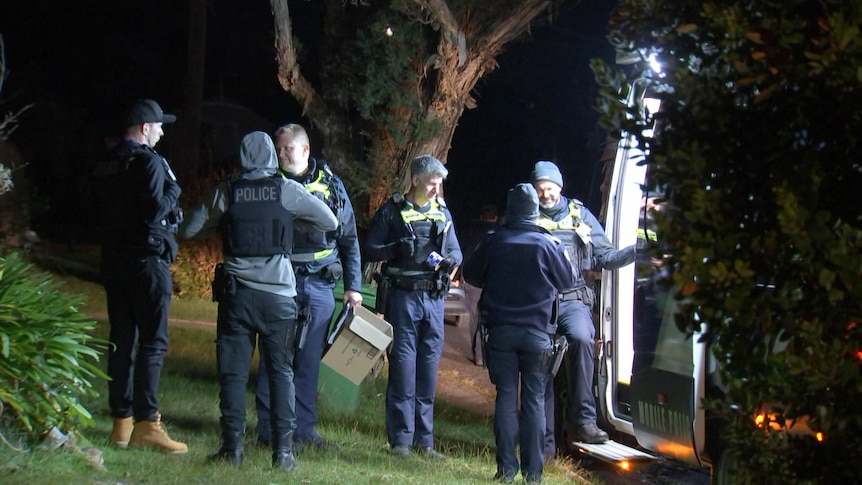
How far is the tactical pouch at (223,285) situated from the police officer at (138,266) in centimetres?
48

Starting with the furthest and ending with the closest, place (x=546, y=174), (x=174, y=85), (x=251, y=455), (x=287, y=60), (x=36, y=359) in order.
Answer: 1. (x=174, y=85)
2. (x=287, y=60)
3. (x=546, y=174)
4. (x=251, y=455)
5. (x=36, y=359)

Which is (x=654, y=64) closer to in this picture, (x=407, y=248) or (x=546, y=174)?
(x=407, y=248)

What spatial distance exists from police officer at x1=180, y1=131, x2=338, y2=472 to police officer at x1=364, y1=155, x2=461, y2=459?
1015 mm

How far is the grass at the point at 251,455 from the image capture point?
17.0ft

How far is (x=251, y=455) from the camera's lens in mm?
5977

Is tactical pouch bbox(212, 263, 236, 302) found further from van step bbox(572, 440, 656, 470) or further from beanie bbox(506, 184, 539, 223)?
van step bbox(572, 440, 656, 470)

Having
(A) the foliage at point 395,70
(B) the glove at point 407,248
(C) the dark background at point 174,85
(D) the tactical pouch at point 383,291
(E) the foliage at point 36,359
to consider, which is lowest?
(E) the foliage at point 36,359

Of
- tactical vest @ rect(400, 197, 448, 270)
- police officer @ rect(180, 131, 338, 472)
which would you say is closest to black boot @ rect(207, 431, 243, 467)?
police officer @ rect(180, 131, 338, 472)

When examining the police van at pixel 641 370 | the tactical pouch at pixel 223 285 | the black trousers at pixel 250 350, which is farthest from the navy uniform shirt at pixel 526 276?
the tactical pouch at pixel 223 285

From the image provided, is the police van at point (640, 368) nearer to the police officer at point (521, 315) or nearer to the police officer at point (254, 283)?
the police officer at point (521, 315)

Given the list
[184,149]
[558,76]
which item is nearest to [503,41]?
[184,149]

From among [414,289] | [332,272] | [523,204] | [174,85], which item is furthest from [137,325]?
[174,85]

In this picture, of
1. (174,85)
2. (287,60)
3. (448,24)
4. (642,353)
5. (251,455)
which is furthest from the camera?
(174,85)

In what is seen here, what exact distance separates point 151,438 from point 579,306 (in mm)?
2780
